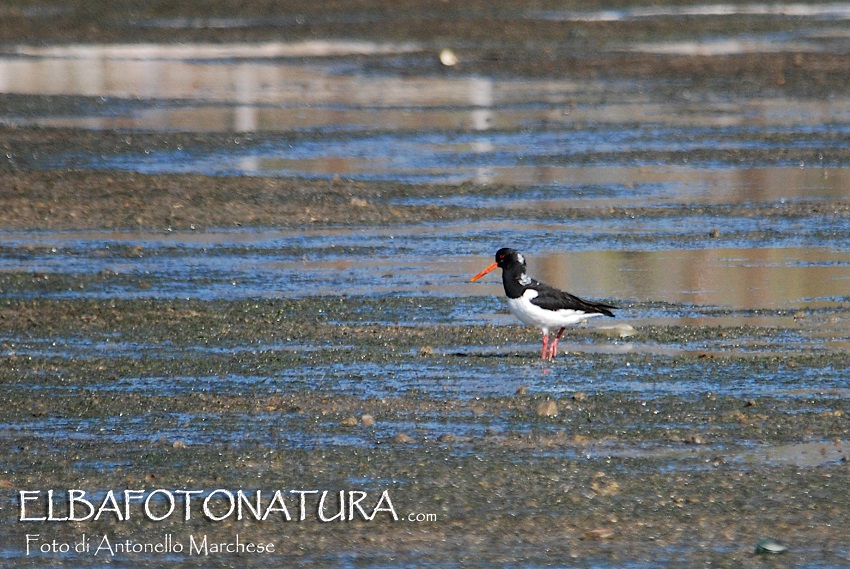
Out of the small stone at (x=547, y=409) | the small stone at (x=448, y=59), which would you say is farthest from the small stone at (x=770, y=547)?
the small stone at (x=448, y=59)

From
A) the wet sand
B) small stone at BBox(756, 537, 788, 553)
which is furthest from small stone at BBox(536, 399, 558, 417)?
small stone at BBox(756, 537, 788, 553)

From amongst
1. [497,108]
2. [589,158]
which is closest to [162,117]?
→ [497,108]

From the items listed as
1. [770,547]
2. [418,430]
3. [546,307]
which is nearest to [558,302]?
[546,307]

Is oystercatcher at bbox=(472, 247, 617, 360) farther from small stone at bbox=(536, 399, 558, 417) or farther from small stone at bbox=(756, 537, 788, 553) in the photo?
small stone at bbox=(756, 537, 788, 553)

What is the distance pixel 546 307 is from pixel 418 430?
1.94m

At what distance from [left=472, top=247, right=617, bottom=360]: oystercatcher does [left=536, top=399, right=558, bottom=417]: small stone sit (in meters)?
1.30

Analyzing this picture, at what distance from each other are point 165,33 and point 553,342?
29333mm

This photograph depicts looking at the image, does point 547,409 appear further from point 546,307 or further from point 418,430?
point 546,307

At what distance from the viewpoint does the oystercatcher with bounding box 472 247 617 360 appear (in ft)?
34.2

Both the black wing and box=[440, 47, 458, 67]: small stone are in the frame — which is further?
box=[440, 47, 458, 67]: small stone

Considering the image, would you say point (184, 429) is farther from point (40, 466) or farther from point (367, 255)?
point (367, 255)

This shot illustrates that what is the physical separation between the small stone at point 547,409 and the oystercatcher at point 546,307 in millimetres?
1297

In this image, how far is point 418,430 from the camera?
28.8 ft

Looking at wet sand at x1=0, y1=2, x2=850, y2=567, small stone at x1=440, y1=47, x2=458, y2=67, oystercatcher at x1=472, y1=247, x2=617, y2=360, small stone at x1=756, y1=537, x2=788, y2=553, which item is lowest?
small stone at x1=756, y1=537, x2=788, y2=553
